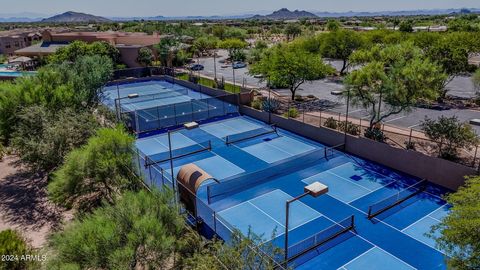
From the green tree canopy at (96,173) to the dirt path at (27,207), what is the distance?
56.5 inches

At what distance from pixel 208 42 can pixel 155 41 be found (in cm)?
1981

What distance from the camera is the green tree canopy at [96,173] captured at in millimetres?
16250

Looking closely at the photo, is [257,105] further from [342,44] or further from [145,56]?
[145,56]

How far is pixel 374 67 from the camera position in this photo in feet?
83.1

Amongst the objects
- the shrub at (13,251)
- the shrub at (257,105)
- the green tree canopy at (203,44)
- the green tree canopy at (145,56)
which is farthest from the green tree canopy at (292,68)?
the green tree canopy at (203,44)

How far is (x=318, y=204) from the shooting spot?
19156mm

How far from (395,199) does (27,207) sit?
771 inches

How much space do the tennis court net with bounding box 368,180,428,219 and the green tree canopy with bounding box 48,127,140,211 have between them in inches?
469

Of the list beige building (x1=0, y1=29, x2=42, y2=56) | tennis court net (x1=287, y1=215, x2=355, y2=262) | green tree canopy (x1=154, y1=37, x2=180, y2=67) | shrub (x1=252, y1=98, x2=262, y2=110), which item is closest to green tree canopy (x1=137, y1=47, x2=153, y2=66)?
green tree canopy (x1=154, y1=37, x2=180, y2=67)

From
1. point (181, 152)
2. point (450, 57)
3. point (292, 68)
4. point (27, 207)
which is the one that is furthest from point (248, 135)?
point (450, 57)

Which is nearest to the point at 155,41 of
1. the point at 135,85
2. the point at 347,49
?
the point at 135,85

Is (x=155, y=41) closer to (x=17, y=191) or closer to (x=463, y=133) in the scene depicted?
(x=17, y=191)

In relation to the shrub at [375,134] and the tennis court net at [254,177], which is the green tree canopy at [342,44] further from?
the tennis court net at [254,177]

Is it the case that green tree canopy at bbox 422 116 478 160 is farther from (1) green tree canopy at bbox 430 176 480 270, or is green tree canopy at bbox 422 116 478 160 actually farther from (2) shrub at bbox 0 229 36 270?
(2) shrub at bbox 0 229 36 270
